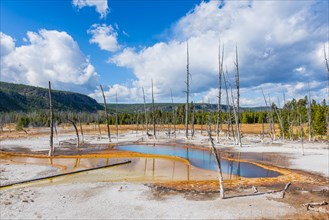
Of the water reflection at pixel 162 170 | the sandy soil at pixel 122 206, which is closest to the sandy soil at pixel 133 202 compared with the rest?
the sandy soil at pixel 122 206

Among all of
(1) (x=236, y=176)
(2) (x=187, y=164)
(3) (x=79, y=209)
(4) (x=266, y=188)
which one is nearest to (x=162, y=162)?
(2) (x=187, y=164)

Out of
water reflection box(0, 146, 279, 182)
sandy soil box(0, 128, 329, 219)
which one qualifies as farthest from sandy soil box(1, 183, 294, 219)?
water reflection box(0, 146, 279, 182)

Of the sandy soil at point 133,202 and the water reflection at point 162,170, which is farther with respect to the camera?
the water reflection at point 162,170

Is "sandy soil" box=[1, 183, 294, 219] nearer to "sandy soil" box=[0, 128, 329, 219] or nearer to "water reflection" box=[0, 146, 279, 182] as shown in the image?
"sandy soil" box=[0, 128, 329, 219]

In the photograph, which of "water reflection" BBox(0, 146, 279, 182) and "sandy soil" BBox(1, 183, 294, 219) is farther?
"water reflection" BBox(0, 146, 279, 182)

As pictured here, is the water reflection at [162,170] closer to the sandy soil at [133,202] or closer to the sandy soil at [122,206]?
the sandy soil at [133,202]

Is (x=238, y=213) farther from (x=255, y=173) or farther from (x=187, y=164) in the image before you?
(x=187, y=164)

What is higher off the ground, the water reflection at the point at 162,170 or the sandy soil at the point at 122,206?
the water reflection at the point at 162,170

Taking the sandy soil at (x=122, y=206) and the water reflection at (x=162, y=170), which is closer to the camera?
the sandy soil at (x=122, y=206)

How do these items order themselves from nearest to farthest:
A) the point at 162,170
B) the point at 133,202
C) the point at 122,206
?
1. the point at 122,206
2. the point at 133,202
3. the point at 162,170

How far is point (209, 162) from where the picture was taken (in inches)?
1270

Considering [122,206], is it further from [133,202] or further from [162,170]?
[162,170]

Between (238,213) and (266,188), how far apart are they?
5608 millimetres

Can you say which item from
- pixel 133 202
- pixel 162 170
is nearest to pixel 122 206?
pixel 133 202
